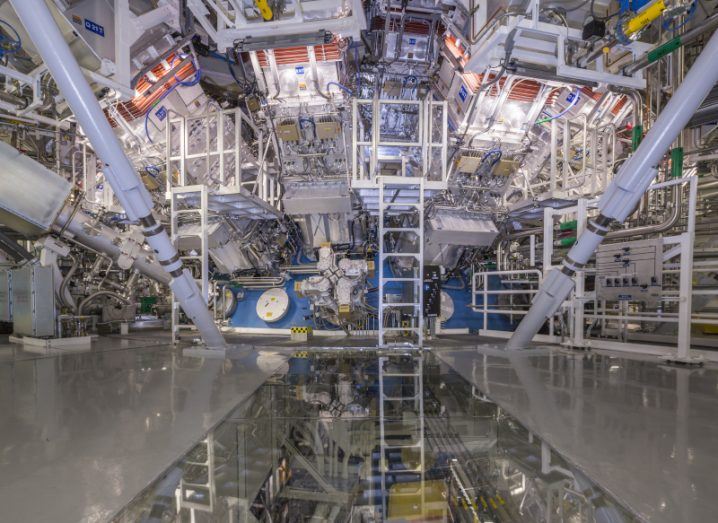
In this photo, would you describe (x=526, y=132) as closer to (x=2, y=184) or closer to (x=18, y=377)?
(x=18, y=377)

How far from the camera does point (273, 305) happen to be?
27.8 ft

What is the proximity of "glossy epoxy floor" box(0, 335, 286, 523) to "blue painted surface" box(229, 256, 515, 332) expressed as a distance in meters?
3.41

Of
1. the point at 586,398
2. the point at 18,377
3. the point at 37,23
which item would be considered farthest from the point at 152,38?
the point at 586,398

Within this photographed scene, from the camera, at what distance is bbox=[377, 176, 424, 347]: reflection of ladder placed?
5.66 metres

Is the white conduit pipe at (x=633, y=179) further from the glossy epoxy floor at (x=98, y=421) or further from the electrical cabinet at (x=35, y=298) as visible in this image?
the electrical cabinet at (x=35, y=298)

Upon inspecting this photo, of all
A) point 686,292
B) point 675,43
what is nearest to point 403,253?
point 686,292

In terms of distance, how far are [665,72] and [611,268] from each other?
11.6 feet

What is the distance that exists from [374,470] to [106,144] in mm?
4246

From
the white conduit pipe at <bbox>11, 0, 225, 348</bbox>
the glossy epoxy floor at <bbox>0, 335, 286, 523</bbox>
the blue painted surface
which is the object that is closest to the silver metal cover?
the glossy epoxy floor at <bbox>0, 335, 286, 523</bbox>

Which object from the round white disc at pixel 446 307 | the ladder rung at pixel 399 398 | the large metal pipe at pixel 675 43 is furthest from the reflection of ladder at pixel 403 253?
the large metal pipe at pixel 675 43

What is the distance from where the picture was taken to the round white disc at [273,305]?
8.39m

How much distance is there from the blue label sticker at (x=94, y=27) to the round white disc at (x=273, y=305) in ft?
17.9

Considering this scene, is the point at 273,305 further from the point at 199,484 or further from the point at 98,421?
the point at 199,484

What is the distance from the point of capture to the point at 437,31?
6543 mm
